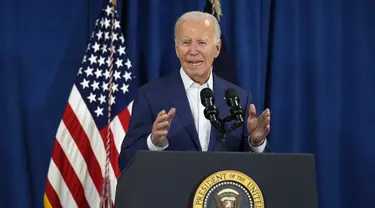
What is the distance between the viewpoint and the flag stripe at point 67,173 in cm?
302

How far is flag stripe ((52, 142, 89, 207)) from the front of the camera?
3.02 meters

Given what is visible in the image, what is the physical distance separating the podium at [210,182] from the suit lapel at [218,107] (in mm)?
694

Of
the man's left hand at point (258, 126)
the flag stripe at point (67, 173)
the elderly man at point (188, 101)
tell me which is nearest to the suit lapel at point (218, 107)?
the elderly man at point (188, 101)

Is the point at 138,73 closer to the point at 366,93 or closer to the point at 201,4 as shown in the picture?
the point at 201,4

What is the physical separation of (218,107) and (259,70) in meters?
1.14

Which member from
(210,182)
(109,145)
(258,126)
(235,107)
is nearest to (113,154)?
(109,145)

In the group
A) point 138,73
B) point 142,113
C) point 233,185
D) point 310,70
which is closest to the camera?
point 233,185

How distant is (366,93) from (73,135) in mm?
1949

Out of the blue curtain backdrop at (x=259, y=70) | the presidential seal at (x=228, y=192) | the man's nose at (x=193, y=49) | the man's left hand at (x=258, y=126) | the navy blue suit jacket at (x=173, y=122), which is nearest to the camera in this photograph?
the presidential seal at (x=228, y=192)

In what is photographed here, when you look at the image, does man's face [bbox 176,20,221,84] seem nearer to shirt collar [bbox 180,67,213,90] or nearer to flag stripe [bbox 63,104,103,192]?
shirt collar [bbox 180,67,213,90]

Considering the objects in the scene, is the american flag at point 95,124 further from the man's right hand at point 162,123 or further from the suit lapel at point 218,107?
the man's right hand at point 162,123

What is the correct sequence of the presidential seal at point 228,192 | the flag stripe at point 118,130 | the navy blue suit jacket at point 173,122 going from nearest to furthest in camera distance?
1. the presidential seal at point 228,192
2. the navy blue suit jacket at point 173,122
3. the flag stripe at point 118,130

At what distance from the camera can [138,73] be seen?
10.9ft

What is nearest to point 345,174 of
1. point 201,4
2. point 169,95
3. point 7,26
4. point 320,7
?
point 320,7
